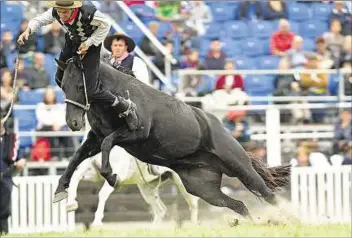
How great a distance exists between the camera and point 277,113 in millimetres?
14211

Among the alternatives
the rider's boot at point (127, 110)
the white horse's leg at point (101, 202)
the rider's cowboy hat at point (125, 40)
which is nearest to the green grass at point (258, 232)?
the rider's boot at point (127, 110)

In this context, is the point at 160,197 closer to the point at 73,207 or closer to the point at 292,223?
the point at 73,207

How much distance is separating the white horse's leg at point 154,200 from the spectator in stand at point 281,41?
4806 mm

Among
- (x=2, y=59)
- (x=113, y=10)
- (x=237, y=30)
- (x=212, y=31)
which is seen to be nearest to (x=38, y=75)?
(x=2, y=59)

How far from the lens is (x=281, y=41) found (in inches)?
685

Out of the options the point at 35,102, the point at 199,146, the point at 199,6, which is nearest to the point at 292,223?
the point at 199,146

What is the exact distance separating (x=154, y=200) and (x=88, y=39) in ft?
16.5

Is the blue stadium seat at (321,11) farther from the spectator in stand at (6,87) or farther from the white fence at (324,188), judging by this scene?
the spectator in stand at (6,87)

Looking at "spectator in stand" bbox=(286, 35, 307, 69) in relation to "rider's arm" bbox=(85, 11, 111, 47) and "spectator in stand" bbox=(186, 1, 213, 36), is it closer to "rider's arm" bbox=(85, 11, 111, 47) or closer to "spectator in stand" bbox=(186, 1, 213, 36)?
"spectator in stand" bbox=(186, 1, 213, 36)

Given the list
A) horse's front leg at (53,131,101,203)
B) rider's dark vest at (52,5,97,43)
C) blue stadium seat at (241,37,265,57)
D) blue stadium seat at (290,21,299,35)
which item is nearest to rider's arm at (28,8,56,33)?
rider's dark vest at (52,5,97,43)

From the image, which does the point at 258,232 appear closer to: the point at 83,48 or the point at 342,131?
the point at 83,48

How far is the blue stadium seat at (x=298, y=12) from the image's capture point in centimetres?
1820

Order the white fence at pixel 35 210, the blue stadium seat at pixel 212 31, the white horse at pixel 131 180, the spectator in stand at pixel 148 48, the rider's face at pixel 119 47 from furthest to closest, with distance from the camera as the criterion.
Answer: the blue stadium seat at pixel 212 31
the spectator in stand at pixel 148 48
the white fence at pixel 35 210
the white horse at pixel 131 180
the rider's face at pixel 119 47

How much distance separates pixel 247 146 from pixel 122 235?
545 cm
